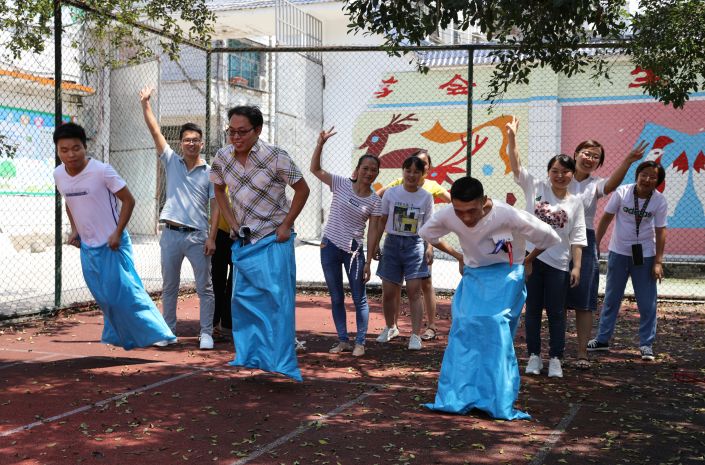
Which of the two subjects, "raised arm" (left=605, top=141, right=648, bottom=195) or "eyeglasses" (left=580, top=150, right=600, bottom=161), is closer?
"raised arm" (left=605, top=141, right=648, bottom=195)

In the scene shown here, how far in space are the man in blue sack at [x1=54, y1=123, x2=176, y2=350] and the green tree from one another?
2189 mm

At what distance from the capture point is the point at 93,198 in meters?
6.66

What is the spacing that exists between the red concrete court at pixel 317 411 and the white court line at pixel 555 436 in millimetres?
10

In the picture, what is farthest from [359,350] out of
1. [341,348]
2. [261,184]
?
[261,184]

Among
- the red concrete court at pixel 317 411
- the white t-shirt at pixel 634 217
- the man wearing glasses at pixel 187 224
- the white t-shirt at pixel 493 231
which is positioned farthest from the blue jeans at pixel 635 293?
the man wearing glasses at pixel 187 224

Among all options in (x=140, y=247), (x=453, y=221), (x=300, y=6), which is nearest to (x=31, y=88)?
(x=140, y=247)

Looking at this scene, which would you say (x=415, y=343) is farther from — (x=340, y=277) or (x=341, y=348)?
(x=340, y=277)

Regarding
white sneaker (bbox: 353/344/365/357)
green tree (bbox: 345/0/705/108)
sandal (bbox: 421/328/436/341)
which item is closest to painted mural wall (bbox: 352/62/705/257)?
green tree (bbox: 345/0/705/108)

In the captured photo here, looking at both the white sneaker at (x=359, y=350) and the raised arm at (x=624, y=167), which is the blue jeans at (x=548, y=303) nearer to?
the raised arm at (x=624, y=167)

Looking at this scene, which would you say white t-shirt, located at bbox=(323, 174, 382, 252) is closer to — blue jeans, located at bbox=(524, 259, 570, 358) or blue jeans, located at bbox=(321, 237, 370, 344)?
blue jeans, located at bbox=(321, 237, 370, 344)

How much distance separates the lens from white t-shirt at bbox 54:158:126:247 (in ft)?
21.9

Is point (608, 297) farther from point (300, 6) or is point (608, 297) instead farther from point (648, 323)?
point (300, 6)

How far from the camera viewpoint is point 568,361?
7.25 meters

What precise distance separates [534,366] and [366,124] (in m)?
13.1
